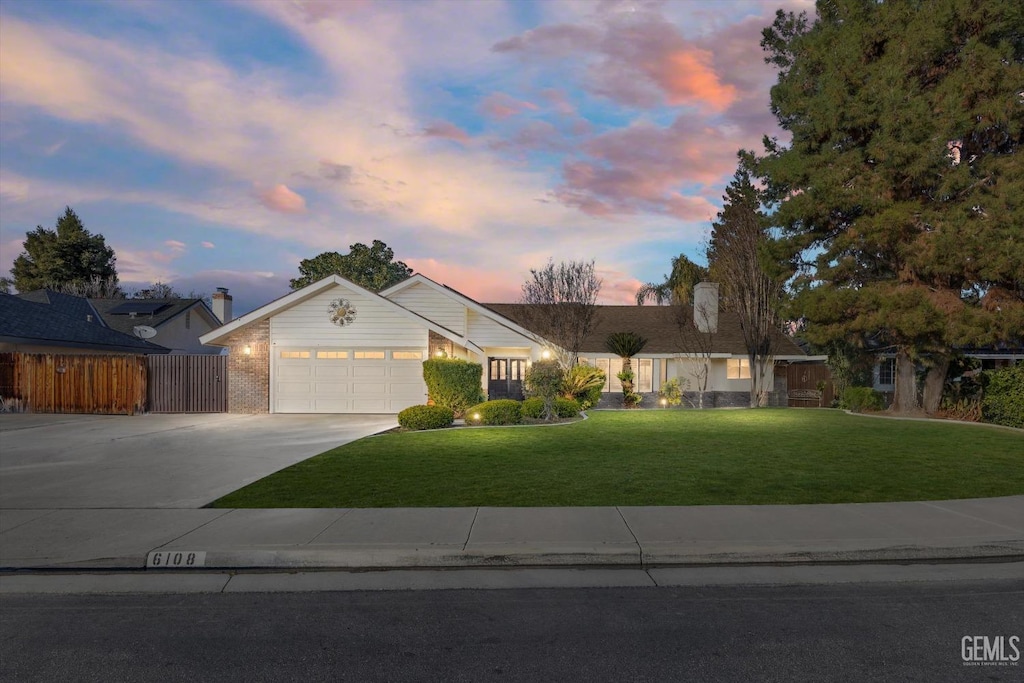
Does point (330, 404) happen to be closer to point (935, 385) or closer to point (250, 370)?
point (250, 370)

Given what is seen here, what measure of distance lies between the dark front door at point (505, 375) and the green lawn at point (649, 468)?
10.5m

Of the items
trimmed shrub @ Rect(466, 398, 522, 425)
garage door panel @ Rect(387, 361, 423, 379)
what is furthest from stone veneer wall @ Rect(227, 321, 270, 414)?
trimmed shrub @ Rect(466, 398, 522, 425)

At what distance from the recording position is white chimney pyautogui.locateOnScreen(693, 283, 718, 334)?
31172 millimetres

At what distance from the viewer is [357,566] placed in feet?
19.7

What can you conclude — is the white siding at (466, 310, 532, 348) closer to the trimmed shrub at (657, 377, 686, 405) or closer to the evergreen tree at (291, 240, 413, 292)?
the trimmed shrub at (657, 377, 686, 405)

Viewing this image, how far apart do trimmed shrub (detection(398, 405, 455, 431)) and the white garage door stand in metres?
5.26

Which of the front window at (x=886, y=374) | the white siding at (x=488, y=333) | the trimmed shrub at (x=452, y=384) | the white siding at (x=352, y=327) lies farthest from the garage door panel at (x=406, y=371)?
the front window at (x=886, y=374)

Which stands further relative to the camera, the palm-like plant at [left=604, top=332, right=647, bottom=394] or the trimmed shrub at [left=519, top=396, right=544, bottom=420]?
the palm-like plant at [left=604, top=332, right=647, bottom=394]

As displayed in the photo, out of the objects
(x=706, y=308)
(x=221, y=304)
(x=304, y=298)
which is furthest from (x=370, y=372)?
(x=221, y=304)

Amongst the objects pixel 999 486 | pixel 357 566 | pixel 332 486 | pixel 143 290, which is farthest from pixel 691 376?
pixel 143 290

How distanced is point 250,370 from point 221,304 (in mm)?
22060

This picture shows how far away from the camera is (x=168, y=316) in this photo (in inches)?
1422

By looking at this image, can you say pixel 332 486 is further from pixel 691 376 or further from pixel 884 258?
pixel 691 376

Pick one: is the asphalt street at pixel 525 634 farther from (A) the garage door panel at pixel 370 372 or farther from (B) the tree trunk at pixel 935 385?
(B) the tree trunk at pixel 935 385
